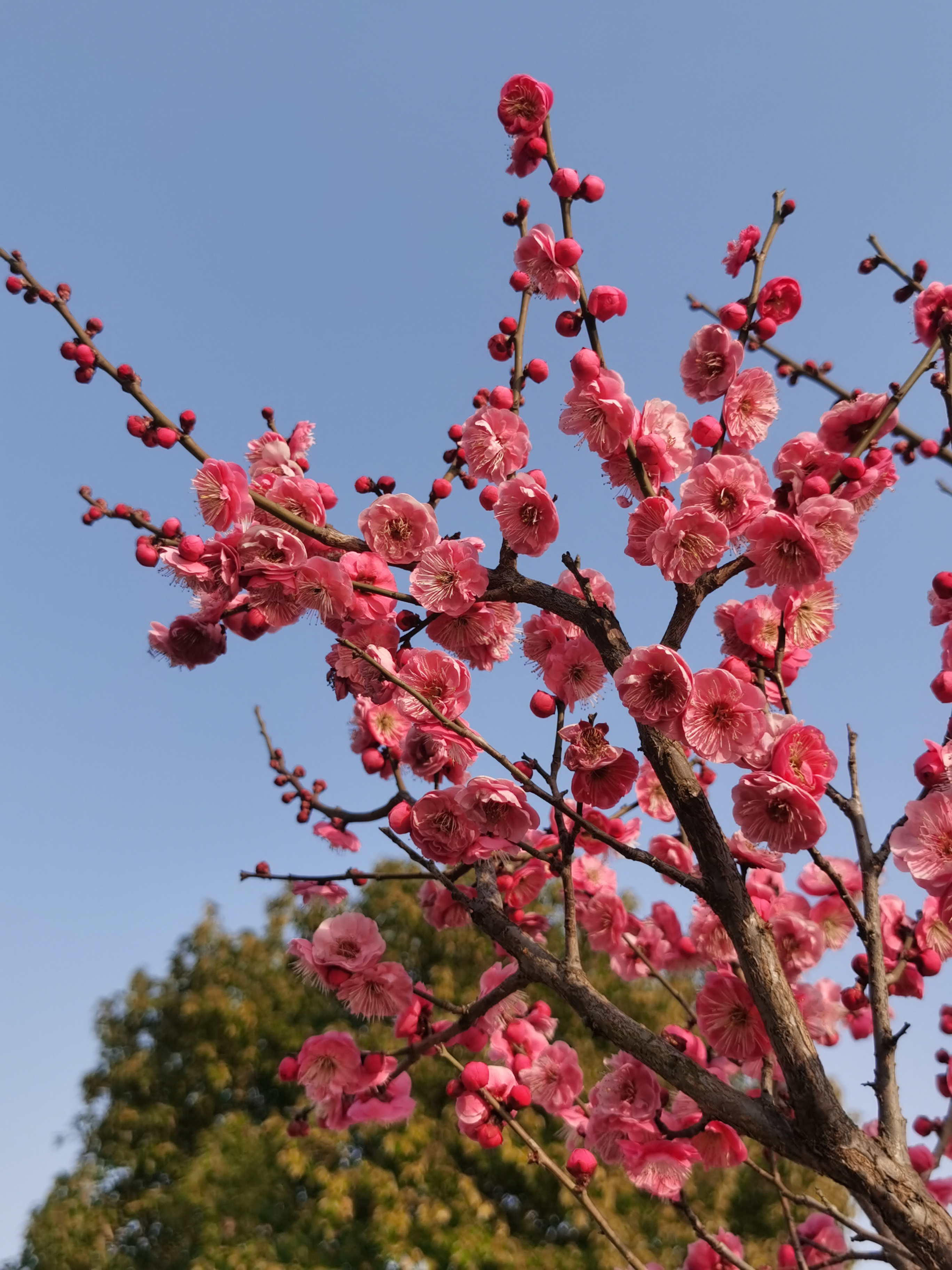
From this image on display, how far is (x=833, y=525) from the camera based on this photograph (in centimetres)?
177

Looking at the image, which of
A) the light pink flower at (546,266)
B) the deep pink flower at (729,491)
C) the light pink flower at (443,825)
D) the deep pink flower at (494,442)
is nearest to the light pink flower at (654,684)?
the deep pink flower at (729,491)

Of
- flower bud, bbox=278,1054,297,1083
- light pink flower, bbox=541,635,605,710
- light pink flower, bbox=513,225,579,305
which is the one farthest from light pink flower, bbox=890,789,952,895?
flower bud, bbox=278,1054,297,1083

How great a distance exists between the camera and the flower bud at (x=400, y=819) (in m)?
2.15

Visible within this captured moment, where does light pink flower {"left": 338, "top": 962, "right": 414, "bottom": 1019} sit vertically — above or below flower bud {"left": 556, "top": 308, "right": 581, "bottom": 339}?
below

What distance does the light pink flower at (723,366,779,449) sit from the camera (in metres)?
2.08

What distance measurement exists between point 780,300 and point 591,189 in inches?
22.4

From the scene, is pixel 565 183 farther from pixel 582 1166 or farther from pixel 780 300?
pixel 582 1166

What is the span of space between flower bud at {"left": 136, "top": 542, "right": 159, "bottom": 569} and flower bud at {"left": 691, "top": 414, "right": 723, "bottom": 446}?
4.09ft

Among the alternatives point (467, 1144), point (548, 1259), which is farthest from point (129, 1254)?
point (548, 1259)

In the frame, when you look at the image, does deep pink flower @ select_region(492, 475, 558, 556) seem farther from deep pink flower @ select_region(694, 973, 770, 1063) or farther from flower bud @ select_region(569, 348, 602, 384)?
deep pink flower @ select_region(694, 973, 770, 1063)

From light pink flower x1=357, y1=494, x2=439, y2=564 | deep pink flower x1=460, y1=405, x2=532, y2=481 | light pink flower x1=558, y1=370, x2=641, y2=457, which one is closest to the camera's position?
light pink flower x1=558, y1=370, x2=641, y2=457

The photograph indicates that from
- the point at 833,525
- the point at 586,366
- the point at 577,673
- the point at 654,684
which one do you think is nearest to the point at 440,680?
the point at 577,673

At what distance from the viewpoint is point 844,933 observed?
2541 millimetres

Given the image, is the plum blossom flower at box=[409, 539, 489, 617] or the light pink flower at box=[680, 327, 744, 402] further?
the light pink flower at box=[680, 327, 744, 402]
